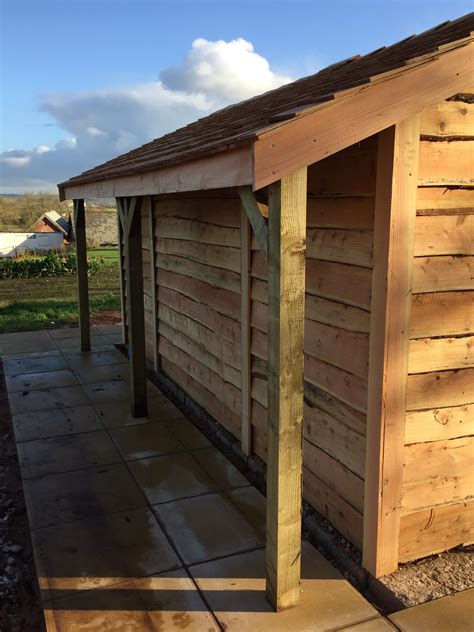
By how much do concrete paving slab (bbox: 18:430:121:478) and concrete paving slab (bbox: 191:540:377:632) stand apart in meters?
1.97

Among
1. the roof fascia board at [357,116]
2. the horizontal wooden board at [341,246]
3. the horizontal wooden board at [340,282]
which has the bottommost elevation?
the horizontal wooden board at [340,282]

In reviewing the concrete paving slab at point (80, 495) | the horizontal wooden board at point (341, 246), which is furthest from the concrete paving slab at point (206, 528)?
the horizontal wooden board at point (341, 246)

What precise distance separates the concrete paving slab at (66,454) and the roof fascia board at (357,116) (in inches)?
141

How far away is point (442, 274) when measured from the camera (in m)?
3.31

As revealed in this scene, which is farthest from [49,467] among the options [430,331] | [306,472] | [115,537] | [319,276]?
[430,331]

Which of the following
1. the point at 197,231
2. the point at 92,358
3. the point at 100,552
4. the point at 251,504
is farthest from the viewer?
the point at 92,358

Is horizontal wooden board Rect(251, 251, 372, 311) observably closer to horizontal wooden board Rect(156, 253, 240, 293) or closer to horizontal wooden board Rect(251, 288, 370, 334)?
horizontal wooden board Rect(251, 288, 370, 334)

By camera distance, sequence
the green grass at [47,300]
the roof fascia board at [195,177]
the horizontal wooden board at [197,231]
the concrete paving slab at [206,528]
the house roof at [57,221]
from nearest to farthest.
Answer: the roof fascia board at [195,177] < the concrete paving slab at [206,528] < the horizontal wooden board at [197,231] < the green grass at [47,300] < the house roof at [57,221]

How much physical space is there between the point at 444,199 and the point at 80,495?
3512 mm

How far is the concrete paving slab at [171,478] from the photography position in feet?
15.0

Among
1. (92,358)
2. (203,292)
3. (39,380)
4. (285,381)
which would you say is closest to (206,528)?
(285,381)

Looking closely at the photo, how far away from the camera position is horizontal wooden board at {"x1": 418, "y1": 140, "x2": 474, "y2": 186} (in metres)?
3.14

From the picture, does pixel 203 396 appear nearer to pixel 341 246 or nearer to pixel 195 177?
pixel 341 246

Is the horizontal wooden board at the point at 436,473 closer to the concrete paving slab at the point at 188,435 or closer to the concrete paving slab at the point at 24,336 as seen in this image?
the concrete paving slab at the point at 188,435
